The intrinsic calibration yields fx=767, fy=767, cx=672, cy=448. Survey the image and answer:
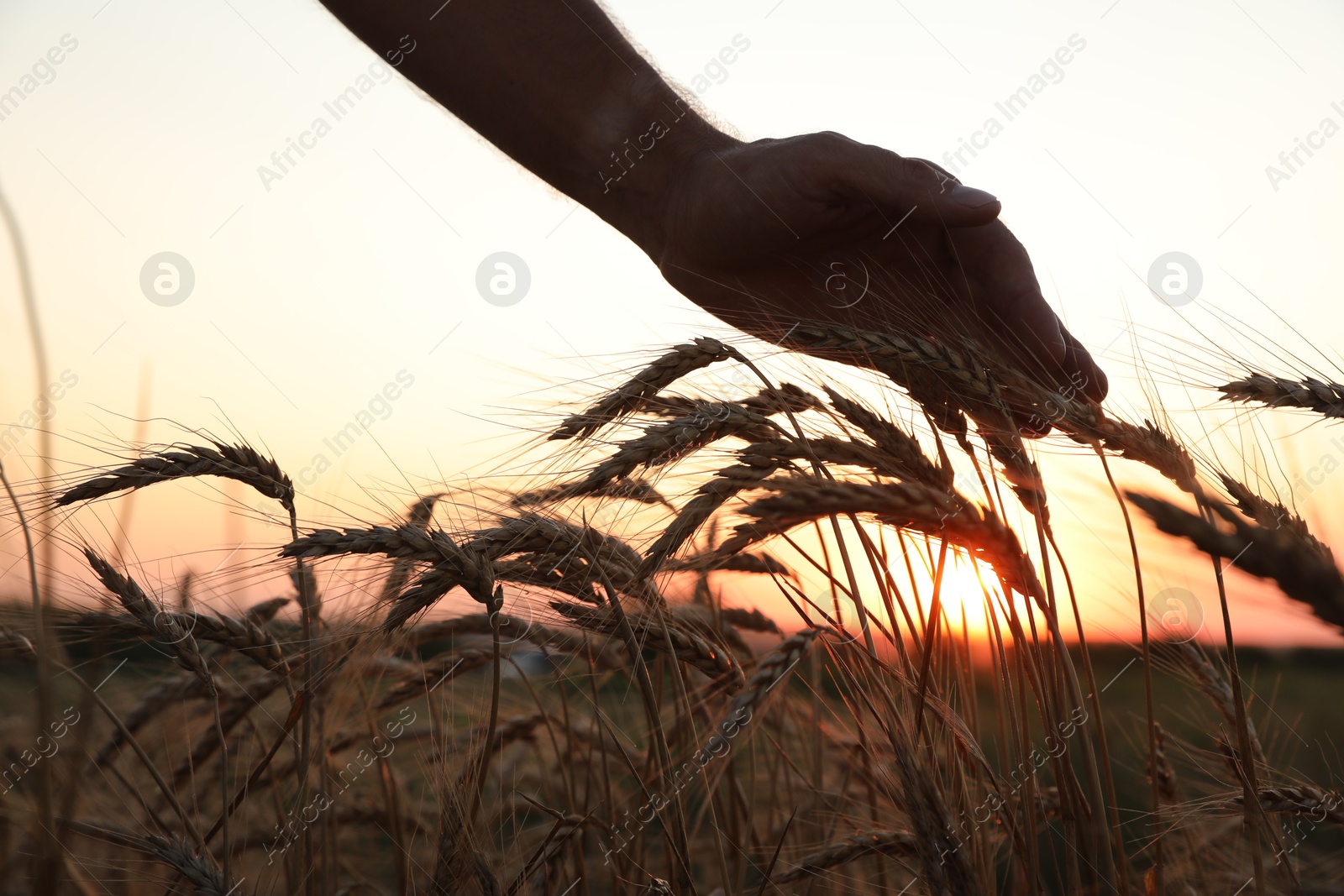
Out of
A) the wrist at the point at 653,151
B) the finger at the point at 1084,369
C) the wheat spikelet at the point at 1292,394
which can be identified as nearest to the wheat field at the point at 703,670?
the wheat spikelet at the point at 1292,394

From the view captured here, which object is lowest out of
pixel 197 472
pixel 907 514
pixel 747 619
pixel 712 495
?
pixel 197 472

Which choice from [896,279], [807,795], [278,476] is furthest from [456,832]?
[896,279]

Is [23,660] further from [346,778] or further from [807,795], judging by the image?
[807,795]

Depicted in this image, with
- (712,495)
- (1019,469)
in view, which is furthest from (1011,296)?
(712,495)

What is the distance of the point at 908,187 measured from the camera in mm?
2109

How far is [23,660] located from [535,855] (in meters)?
1.27

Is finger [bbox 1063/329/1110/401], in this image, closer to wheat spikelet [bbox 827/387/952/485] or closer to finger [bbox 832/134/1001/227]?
finger [bbox 832/134/1001/227]

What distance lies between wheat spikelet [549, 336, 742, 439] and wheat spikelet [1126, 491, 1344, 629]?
1068 millimetres

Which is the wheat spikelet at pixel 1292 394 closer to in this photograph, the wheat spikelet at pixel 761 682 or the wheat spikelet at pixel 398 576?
the wheat spikelet at pixel 761 682

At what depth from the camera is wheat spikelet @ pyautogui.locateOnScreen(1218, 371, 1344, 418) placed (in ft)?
5.03

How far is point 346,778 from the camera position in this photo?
206cm

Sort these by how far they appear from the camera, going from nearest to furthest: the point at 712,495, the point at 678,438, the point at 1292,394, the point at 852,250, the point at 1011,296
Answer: the point at 712,495, the point at 678,438, the point at 1292,394, the point at 1011,296, the point at 852,250

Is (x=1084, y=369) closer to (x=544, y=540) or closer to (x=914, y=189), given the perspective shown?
(x=914, y=189)

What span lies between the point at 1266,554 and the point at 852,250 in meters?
2.10
